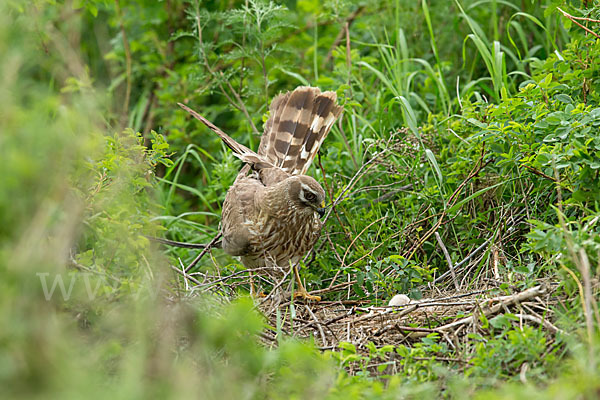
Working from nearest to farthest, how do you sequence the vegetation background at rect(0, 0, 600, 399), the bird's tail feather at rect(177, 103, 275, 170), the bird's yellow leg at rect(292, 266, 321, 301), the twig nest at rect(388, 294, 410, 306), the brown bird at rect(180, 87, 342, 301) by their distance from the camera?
the vegetation background at rect(0, 0, 600, 399) < the twig nest at rect(388, 294, 410, 306) < the bird's yellow leg at rect(292, 266, 321, 301) < the brown bird at rect(180, 87, 342, 301) < the bird's tail feather at rect(177, 103, 275, 170)

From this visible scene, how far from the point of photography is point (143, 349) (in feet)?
7.95

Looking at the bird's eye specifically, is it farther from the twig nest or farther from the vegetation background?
the twig nest

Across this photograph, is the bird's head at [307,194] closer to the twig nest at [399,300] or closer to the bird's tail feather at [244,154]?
the bird's tail feather at [244,154]

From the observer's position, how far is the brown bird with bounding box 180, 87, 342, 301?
5.08 m

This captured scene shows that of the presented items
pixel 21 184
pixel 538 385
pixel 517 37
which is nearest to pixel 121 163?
pixel 21 184

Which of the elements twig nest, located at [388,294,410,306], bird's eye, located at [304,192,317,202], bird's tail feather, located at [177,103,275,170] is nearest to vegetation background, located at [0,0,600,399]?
twig nest, located at [388,294,410,306]

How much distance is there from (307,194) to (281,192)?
0.77ft

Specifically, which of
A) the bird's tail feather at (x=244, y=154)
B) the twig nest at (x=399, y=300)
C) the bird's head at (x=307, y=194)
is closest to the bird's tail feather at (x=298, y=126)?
the bird's tail feather at (x=244, y=154)

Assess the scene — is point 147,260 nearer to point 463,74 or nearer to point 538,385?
point 538,385

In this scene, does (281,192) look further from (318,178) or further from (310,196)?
(318,178)

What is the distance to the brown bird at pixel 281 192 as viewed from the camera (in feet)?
16.7

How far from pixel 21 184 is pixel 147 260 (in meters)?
1.24

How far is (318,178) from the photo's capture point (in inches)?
239

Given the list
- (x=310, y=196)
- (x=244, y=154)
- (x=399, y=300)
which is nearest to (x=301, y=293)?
(x=310, y=196)
